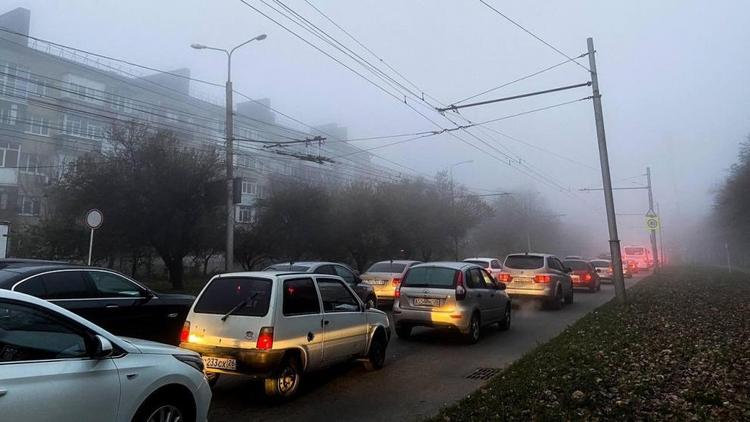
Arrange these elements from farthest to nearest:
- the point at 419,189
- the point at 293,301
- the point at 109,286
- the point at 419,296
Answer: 1. the point at 419,189
2. the point at 419,296
3. the point at 109,286
4. the point at 293,301

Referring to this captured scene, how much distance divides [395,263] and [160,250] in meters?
10.6

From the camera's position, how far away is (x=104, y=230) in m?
20.4

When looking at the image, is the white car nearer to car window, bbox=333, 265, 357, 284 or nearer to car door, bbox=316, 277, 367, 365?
car door, bbox=316, 277, 367, 365

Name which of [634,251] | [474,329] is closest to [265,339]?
[474,329]

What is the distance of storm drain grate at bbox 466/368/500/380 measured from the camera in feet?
24.9

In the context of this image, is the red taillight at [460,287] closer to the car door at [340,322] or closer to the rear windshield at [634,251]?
the car door at [340,322]

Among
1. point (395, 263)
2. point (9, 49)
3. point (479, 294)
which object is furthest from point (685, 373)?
point (9, 49)

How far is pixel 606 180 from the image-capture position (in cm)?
1547

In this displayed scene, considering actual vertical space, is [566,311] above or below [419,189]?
below

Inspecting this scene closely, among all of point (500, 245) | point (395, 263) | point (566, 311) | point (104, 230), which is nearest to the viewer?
point (566, 311)

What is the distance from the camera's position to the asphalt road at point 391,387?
5.85 m

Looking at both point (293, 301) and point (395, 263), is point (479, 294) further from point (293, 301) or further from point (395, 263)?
point (395, 263)

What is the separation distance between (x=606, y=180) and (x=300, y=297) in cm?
1194

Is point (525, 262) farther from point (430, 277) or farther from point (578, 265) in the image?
point (578, 265)
